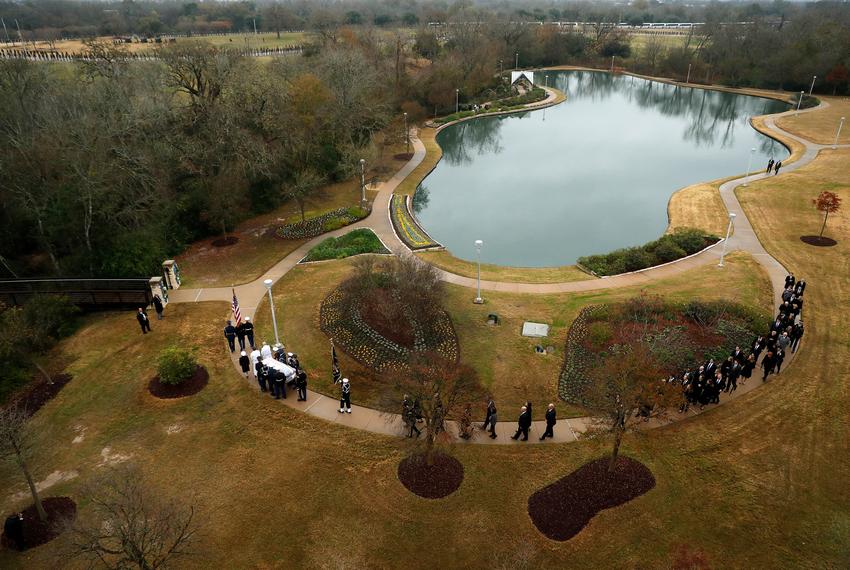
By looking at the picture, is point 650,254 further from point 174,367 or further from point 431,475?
point 174,367

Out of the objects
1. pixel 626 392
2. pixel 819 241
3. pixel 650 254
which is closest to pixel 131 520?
pixel 626 392

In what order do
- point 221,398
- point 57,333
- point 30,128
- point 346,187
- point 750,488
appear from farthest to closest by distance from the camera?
point 346,187, point 30,128, point 57,333, point 221,398, point 750,488

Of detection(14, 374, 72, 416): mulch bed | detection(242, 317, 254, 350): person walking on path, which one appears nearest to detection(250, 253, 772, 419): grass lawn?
detection(242, 317, 254, 350): person walking on path

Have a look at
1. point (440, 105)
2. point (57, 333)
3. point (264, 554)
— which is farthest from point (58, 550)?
point (440, 105)

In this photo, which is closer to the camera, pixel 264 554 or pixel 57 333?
pixel 264 554

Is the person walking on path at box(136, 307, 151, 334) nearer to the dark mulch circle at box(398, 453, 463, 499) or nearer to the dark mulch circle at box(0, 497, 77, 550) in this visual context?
the dark mulch circle at box(0, 497, 77, 550)

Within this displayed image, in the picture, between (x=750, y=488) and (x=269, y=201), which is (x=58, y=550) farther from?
(x=269, y=201)

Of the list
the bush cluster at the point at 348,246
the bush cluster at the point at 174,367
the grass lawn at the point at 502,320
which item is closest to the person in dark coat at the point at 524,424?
the grass lawn at the point at 502,320

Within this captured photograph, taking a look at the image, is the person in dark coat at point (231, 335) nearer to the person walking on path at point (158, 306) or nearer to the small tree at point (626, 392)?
the person walking on path at point (158, 306)
